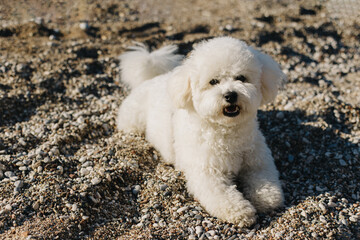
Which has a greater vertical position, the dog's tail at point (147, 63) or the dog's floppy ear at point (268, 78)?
the dog's floppy ear at point (268, 78)

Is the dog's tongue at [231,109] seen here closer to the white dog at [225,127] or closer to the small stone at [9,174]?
the white dog at [225,127]

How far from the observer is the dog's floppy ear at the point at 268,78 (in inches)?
175

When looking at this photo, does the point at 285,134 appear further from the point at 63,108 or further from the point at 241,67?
the point at 63,108

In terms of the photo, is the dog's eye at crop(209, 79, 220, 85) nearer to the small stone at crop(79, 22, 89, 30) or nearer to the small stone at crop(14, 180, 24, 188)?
the small stone at crop(14, 180, 24, 188)

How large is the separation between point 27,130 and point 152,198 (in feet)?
8.89

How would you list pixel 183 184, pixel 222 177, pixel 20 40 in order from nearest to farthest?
pixel 222 177 → pixel 183 184 → pixel 20 40

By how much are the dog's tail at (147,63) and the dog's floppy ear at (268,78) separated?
7.62ft

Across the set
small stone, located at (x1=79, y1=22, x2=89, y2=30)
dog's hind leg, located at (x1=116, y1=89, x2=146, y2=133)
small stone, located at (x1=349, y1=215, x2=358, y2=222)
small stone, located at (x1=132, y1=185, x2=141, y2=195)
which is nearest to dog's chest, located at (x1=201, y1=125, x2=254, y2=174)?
small stone, located at (x1=132, y1=185, x2=141, y2=195)

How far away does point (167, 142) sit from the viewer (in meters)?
5.40

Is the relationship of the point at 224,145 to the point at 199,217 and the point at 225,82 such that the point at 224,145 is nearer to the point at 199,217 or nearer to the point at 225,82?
the point at 225,82

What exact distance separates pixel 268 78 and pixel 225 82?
604 millimetres

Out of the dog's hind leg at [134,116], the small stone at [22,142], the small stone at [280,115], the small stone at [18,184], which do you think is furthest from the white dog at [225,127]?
the small stone at [22,142]

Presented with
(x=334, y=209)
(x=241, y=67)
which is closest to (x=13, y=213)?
(x=241, y=67)

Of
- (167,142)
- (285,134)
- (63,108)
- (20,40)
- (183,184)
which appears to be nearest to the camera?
(183,184)
